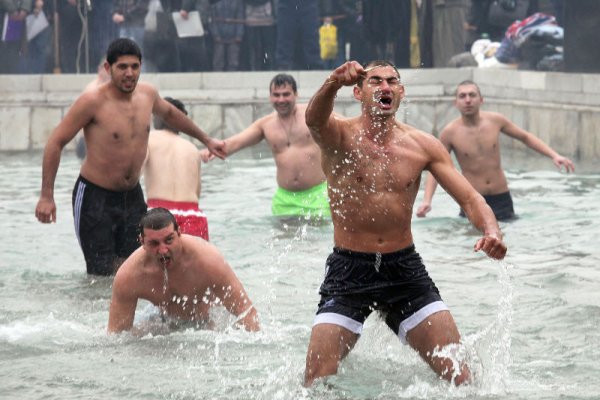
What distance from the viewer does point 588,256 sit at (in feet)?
34.3

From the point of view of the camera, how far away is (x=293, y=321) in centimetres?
861

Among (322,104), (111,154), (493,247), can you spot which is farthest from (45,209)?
(493,247)

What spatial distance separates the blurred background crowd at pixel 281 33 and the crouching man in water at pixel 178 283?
9.88 meters

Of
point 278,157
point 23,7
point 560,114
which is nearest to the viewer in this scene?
point 278,157

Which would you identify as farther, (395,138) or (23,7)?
(23,7)

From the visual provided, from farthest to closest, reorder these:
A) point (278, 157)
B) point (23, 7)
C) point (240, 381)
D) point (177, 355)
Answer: point (23, 7)
point (278, 157)
point (177, 355)
point (240, 381)

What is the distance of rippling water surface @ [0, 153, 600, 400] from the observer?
22.9 ft

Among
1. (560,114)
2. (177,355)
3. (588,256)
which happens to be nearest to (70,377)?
(177,355)

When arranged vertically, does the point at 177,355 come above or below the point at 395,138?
below

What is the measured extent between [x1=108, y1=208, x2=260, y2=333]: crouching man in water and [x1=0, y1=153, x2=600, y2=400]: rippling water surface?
13 centimetres

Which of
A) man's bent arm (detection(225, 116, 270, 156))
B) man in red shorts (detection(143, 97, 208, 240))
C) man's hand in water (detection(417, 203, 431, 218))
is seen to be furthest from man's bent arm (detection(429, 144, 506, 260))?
man's bent arm (detection(225, 116, 270, 156))

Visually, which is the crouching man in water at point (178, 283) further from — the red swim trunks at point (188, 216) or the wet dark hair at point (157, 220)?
the red swim trunks at point (188, 216)

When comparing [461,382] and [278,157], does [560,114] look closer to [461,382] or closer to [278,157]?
[278,157]

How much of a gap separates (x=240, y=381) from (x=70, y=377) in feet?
2.81
